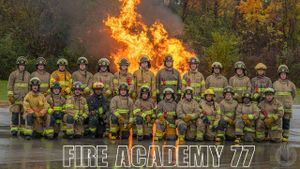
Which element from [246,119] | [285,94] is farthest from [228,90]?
[285,94]

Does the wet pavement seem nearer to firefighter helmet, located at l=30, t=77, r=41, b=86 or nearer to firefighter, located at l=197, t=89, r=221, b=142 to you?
firefighter, located at l=197, t=89, r=221, b=142

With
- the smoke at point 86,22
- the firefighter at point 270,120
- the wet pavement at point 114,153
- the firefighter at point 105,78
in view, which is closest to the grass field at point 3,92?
the smoke at point 86,22

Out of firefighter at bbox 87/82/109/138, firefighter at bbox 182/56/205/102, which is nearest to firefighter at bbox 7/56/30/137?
firefighter at bbox 87/82/109/138

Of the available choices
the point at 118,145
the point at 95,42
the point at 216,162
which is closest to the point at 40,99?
the point at 118,145

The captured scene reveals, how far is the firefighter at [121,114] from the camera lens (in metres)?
17.1

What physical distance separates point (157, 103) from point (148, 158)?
180 inches

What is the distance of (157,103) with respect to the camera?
18047 millimetres

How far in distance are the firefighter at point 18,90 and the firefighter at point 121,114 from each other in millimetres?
2350

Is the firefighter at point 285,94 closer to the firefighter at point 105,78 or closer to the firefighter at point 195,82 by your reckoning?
the firefighter at point 195,82

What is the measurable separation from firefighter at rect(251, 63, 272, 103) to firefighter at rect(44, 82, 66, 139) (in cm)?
493

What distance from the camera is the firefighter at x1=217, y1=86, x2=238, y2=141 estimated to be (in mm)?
17391

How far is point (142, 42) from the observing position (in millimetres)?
20500

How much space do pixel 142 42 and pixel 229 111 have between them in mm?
4238

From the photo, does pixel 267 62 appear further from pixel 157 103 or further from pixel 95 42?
pixel 157 103
